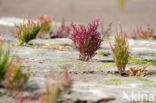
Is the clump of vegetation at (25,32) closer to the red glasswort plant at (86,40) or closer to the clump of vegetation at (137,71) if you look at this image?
the red glasswort plant at (86,40)

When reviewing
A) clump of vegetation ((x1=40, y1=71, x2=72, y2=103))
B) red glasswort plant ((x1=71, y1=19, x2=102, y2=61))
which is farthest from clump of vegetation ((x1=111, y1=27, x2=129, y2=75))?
clump of vegetation ((x1=40, y1=71, x2=72, y2=103))

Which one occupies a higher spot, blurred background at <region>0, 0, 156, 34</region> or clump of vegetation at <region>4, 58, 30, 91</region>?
clump of vegetation at <region>4, 58, 30, 91</region>

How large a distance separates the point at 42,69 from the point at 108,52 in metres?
2.46

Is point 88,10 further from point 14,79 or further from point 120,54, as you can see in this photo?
point 14,79

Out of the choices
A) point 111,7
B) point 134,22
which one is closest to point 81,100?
point 134,22

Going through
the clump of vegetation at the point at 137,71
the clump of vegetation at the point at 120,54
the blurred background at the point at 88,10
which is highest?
the clump of vegetation at the point at 120,54

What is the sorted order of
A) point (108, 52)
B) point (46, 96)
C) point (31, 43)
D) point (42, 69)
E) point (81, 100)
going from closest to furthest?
1. point (46, 96)
2. point (81, 100)
3. point (42, 69)
4. point (108, 52)
5. point (31, 43)

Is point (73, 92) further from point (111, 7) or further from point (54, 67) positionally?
point (111, 7)

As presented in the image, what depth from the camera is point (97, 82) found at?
22.2ft

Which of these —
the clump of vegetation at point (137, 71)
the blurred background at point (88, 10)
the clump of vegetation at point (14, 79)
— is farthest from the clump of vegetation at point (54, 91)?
the blurred background at point (88, 10)

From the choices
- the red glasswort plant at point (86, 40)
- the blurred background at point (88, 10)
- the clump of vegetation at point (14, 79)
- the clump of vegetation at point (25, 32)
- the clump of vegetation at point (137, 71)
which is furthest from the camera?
the blurred background at point (88, 10)

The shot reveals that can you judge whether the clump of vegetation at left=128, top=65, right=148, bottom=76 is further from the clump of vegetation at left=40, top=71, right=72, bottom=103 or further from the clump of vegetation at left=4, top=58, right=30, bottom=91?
the clump of vegetation at left=4, top=58, right=30, bottom=91

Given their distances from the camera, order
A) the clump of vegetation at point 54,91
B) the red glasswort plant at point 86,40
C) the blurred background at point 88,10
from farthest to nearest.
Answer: the blurred background at point 88,10 → the red glasswort plant at point 86,40 → the clump of vegetation at point 54,91

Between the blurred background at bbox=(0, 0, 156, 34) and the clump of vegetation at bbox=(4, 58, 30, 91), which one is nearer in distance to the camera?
the clump of vegetation at bbox=(4, 58, 30, 91)
